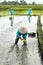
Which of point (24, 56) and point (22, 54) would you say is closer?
point (24, 56)

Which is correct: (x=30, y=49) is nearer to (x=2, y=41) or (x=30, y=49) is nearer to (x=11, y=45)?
(x=11, y=45)

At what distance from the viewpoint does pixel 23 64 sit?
375 inches

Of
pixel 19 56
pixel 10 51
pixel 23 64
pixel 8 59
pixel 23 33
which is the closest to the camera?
pixel 23 64

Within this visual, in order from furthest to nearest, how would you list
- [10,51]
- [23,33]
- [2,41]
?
[2,41], [23,33], [10,51]

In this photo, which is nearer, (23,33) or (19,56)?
(19,56)

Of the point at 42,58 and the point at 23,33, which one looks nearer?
the point at 42,58

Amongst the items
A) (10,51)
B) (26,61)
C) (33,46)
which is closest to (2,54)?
(10,51)

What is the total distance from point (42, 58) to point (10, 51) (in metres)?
1.94

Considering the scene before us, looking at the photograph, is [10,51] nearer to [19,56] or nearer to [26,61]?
[19,56]

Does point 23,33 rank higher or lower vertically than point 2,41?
higher

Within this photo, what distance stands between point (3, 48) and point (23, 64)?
330 cm

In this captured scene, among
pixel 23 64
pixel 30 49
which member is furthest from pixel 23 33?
pixel 23 64

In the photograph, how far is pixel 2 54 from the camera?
11.3 metres

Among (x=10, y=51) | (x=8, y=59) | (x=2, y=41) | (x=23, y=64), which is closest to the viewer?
(x=23, y=64)
